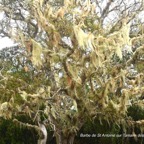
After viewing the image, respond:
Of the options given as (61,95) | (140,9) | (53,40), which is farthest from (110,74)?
(140,9)

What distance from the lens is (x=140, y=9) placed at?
6.94 m

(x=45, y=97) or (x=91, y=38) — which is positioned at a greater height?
(x=91, y=38)

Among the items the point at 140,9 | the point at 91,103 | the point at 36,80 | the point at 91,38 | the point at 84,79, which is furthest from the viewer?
the point at 140,9

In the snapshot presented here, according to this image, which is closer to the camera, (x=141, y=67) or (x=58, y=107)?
(x=58, y=107)

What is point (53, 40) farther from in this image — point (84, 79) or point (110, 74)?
point (110, 74)

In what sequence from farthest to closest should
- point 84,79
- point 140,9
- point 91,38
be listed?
point 140,9 → point 84,79 → point 91,38

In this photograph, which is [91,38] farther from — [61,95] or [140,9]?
[140,9]

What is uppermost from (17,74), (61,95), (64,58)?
(17,74)

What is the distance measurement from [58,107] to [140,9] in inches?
120

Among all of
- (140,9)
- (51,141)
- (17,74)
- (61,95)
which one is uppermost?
(140,9)

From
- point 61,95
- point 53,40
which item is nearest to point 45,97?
point 61,95

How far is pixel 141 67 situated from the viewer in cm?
577

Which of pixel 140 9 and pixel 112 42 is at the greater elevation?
pixel 140 9

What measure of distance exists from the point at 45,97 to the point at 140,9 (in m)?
3.38
